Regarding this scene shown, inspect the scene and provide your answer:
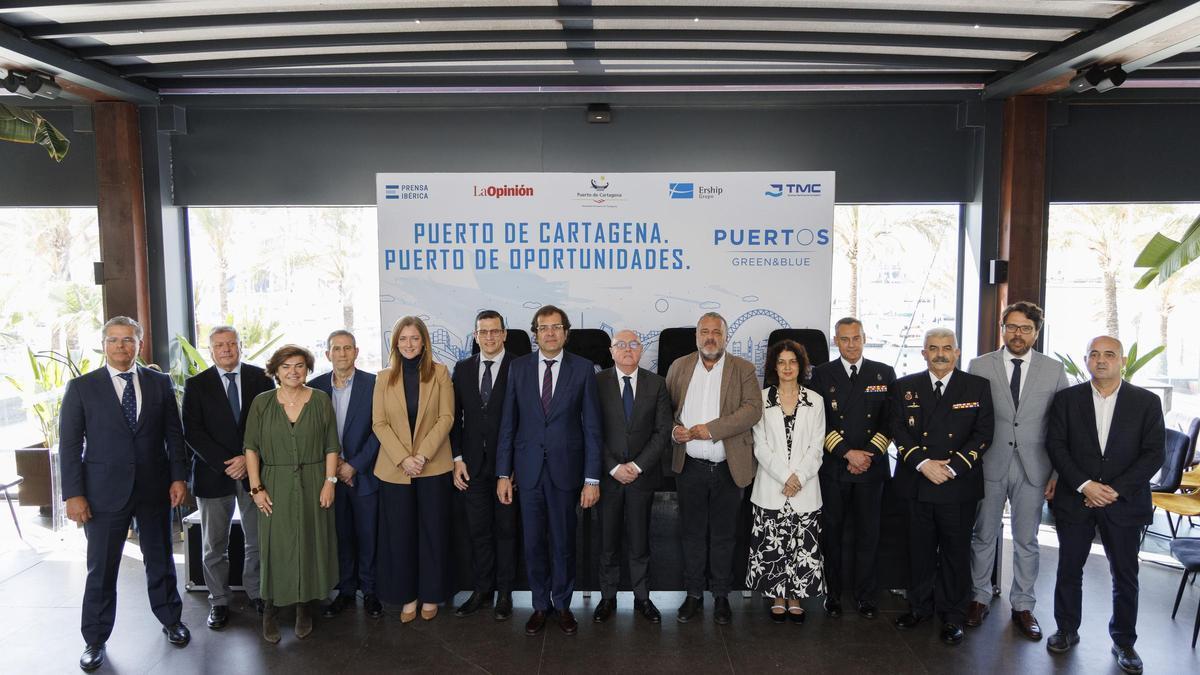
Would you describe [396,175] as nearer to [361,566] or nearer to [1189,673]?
[361,566]

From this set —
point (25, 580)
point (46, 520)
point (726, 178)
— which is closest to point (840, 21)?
point (726, 178)

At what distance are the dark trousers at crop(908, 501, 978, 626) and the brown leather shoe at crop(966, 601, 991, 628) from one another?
0.07 m

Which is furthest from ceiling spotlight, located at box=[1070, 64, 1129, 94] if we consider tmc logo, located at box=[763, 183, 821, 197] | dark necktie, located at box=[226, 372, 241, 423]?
dark necktie, located at box=[226, 372, 241, 423]

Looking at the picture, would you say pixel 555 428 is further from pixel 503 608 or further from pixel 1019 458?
pixel 1019 458

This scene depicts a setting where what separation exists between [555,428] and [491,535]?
77 cm

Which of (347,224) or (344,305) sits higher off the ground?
(347,224)

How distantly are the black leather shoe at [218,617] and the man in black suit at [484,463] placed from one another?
1250 mm

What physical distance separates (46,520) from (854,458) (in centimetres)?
612

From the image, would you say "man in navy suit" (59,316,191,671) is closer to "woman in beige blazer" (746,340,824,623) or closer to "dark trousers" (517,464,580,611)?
"dark trousers" (517,464,580,611)

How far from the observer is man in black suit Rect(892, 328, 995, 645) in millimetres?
3709

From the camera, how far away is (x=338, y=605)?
13.4ft

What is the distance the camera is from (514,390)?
12.7 ft

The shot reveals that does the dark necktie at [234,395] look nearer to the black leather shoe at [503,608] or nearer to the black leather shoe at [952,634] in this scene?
the black leather shoe at [503,608]

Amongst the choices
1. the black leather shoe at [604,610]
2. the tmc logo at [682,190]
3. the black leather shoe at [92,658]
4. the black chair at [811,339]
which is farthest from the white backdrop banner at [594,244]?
the black leather shoe at [92,658]
